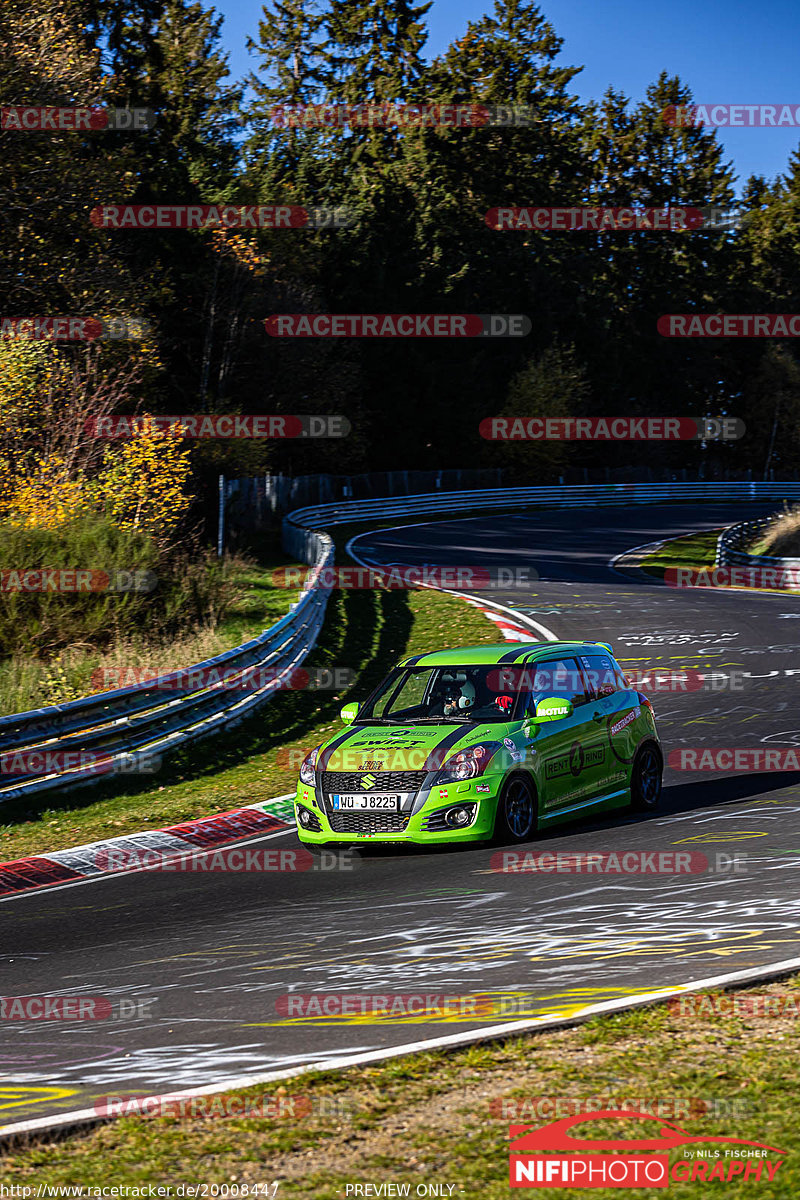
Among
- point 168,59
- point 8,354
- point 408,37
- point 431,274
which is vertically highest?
point 408,37

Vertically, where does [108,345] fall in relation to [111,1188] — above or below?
above

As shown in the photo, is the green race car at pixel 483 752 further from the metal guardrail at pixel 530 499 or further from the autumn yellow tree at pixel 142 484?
the metal guardrail at pixel 530 499

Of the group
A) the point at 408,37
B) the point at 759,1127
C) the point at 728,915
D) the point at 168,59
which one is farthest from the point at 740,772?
the point at 408,37

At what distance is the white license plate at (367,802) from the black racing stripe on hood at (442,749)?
14.6 inches

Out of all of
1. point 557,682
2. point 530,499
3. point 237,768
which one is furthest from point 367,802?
point 530,499

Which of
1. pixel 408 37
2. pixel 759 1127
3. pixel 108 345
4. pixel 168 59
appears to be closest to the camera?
pixel 759 1127

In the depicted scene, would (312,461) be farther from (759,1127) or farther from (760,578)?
(759,1127)

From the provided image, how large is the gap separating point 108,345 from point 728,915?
34.4 metres

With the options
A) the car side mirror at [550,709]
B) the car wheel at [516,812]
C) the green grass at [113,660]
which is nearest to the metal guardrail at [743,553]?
the green grass at [113,660]

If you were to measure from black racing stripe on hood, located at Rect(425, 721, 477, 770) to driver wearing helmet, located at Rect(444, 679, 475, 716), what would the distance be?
662mm

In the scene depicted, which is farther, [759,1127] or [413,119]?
[413,119]

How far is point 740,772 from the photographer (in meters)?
13.6

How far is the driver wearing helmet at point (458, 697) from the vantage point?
11.3m

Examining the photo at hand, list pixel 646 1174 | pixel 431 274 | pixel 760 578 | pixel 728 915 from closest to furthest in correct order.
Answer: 1. pixel 646 1174
2. pixel 728 915
3. pixel 760 578
4. pixel 431 274
